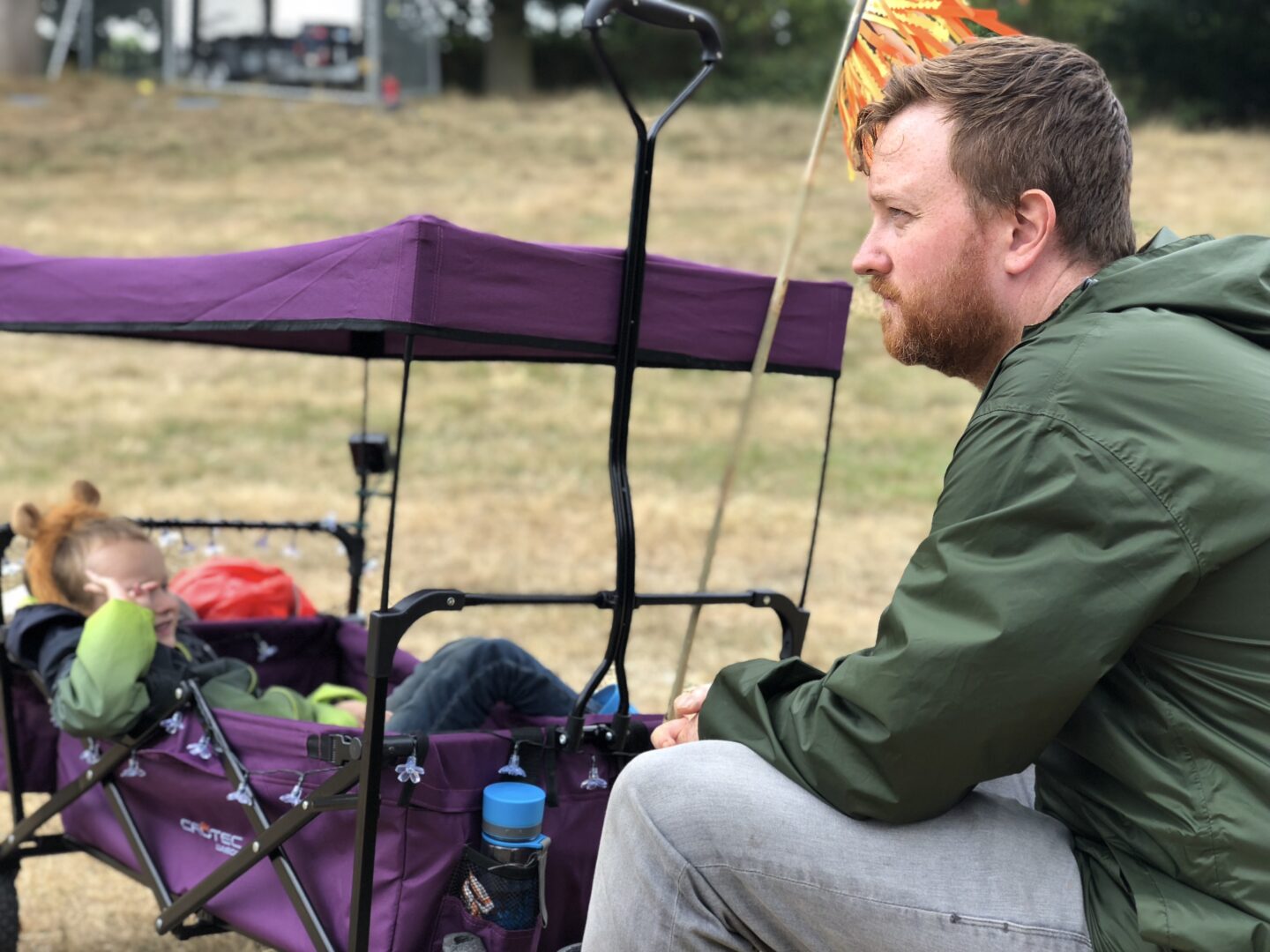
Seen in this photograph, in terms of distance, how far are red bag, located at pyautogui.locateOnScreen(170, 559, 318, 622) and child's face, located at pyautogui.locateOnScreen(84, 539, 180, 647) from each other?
1.94 ft

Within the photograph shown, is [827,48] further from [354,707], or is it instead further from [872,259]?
[872,259]

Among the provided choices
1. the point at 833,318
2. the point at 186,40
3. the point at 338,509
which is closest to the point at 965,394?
the point at 338,509

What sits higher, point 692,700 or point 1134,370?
point 1134,370

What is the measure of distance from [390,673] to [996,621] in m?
1.04

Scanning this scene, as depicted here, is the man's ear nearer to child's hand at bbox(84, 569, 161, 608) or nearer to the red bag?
child's hand at bbox(84, 569, 161, 608)

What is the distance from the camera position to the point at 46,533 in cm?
321

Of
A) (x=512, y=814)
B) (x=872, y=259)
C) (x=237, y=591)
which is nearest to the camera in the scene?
(x=872, y=259)

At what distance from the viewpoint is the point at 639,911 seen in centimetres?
177

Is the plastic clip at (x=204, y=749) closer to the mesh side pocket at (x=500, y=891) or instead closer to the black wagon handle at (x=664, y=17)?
the mesh side pocket at (x=500, y=891)

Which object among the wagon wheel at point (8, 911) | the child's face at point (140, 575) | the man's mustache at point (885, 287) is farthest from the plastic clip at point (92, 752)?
the man's mustache at point (885, 287)

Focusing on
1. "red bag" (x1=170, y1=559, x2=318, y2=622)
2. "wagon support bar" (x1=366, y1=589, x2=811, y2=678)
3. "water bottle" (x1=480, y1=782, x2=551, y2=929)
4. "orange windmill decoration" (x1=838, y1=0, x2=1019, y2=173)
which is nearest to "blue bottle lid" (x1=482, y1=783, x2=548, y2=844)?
"water bottle" (x1=480, y1=782, x2=551, y2=929)

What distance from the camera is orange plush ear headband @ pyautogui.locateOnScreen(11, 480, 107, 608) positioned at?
317cm

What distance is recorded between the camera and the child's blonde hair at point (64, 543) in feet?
10.3

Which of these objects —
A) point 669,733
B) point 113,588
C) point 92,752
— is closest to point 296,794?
point 92,752
